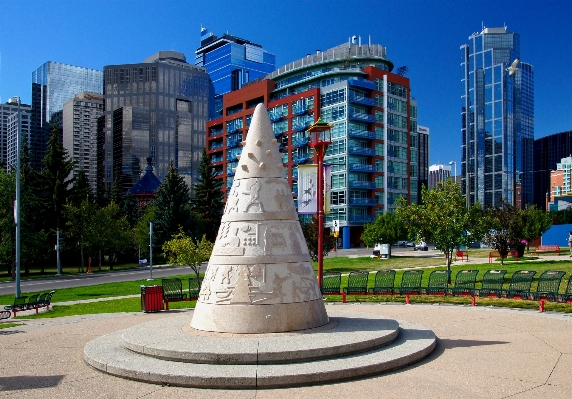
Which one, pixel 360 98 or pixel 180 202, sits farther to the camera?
pixel 360 98

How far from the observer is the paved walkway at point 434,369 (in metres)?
7.88

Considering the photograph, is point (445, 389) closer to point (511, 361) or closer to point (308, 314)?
point (511, 361)

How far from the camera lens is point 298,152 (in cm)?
8162

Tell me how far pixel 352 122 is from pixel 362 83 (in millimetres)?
5924

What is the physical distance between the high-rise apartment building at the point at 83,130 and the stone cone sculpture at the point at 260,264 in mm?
126572

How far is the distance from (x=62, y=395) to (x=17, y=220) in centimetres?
1980

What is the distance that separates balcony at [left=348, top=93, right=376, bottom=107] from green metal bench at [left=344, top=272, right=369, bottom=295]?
56.7 meters

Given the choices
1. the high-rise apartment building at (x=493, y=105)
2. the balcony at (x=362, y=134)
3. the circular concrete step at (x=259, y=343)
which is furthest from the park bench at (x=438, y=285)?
the high-rise apartment building at (x=493, y=105)

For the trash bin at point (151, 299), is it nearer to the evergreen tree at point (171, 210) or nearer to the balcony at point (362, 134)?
the evergreen tree at point (171, 210)

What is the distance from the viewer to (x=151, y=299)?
17297 millimetres

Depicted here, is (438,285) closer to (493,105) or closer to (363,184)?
(363,184)

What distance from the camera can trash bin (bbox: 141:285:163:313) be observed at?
17.2m

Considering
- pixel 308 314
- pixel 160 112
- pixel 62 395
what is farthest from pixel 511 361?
pixel 160 112

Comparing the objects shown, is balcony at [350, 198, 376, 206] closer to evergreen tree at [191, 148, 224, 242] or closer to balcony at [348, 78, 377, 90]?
balcony at [348, 78, 377, 90]
